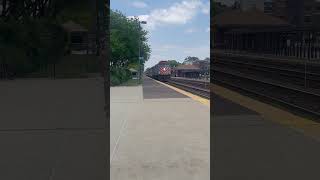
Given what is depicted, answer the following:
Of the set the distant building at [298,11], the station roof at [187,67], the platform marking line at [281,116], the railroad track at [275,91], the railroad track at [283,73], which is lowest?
the platform marking line at [281,116]

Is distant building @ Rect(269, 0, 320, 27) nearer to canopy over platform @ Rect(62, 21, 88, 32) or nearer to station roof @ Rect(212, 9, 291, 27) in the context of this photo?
station roof @ Rect(212, 9, 291, 27)

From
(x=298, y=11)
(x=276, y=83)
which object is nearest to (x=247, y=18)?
(x=298, y=11)

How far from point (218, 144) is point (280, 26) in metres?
2.15

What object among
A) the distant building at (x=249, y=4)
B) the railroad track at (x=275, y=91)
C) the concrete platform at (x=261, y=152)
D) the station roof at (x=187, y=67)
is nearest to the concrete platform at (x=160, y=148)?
the concrete platform at (x=261, y=152)


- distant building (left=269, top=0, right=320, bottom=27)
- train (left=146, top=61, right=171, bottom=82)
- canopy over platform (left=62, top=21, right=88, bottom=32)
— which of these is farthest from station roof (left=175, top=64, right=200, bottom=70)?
canopy over platform (left=62, top=21, right=88, bottom=32)

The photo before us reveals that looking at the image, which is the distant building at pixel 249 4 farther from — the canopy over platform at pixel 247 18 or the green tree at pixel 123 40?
the green tree at pixel 123 40

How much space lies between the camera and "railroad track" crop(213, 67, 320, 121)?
1042cm

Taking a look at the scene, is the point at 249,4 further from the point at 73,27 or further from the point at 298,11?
the point at 73,27

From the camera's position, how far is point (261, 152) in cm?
584

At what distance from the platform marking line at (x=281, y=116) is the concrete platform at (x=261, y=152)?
207mm

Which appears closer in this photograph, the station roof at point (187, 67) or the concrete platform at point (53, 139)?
the concrete platform at point (53, 139)

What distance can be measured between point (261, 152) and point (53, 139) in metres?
2.67

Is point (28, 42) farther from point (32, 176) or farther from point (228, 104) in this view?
point (228, 104)

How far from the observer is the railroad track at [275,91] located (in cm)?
1042
